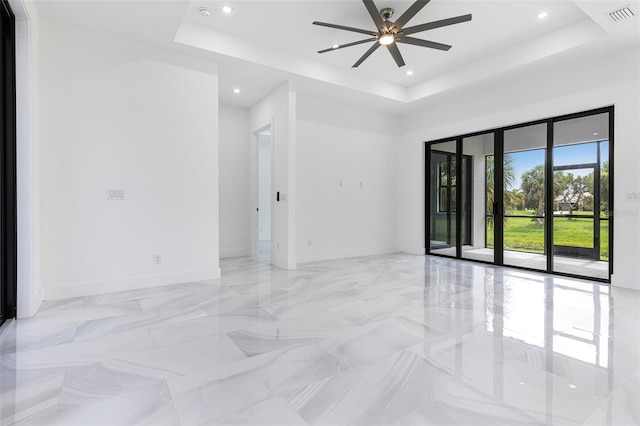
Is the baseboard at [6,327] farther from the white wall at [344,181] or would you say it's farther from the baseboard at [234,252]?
the white wall at [344,181]

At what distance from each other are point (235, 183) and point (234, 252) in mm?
1384

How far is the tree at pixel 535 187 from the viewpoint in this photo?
530cm

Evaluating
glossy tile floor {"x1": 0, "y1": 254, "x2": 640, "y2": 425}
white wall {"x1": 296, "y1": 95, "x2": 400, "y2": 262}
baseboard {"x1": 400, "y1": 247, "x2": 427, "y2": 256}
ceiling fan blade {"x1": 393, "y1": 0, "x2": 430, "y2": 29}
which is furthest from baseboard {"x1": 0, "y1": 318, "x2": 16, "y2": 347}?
baseboard {"x1": 400, "y1": 247, "x2": 427, "y2": 256}

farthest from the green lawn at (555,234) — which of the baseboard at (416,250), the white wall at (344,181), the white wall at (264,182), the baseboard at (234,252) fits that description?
the white wall at (264,182)

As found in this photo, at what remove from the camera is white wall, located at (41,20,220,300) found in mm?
3725

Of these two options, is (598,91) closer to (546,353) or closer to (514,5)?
(514,5)

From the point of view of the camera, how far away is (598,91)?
180 inches

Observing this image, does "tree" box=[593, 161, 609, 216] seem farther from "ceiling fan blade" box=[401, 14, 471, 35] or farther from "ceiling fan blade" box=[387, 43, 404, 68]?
"ceiling fan blade" box=[387, 43, 404, 68]

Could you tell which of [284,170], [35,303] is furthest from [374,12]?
[35,303]

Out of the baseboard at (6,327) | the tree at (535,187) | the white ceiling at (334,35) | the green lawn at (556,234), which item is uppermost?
the white ceiling at (334,35)

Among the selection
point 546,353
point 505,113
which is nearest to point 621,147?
point 505,113

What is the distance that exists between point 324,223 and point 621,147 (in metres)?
4.54

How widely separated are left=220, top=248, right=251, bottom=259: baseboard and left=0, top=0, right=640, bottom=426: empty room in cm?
4

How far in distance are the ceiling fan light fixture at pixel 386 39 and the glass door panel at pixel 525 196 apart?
2996 millimetres
